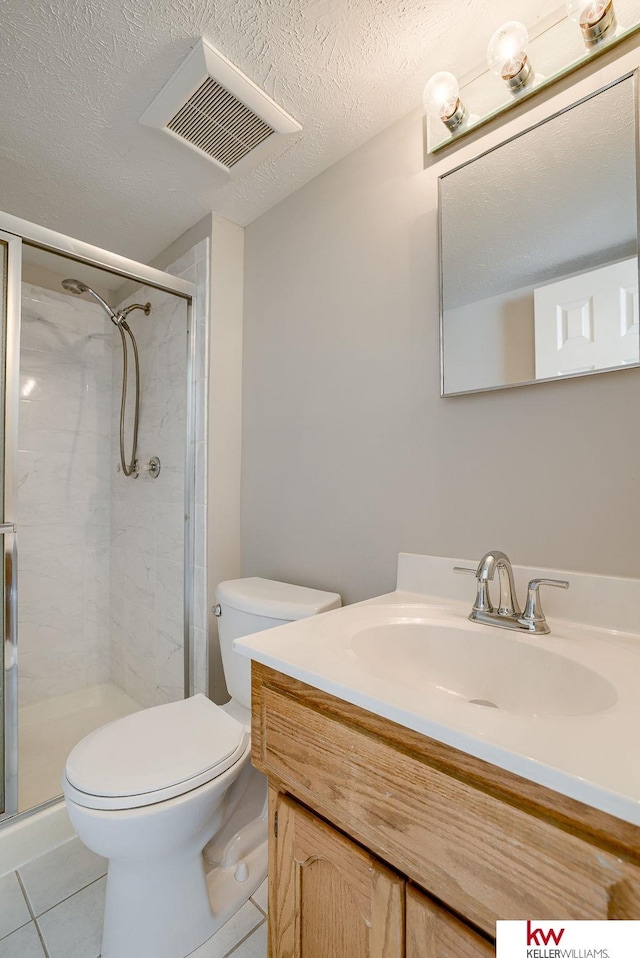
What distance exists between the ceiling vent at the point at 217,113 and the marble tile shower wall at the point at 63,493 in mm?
1356

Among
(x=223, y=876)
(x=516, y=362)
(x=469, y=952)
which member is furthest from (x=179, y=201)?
(x=223, y=876)

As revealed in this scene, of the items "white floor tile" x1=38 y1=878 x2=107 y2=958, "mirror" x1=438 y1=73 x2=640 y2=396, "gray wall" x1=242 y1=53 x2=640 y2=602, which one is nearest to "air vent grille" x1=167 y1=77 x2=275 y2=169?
"gray wall" x1=242 y1=53 x2=640 y2=602

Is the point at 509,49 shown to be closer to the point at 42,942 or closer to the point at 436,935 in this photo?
the point at 436,935

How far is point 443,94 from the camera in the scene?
3.58ft

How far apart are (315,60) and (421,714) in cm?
149

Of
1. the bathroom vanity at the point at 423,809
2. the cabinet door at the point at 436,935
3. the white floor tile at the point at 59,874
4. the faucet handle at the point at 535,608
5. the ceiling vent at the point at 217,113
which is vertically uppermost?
the ceiling vent at the point at 217,113

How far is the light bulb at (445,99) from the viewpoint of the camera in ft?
3.56

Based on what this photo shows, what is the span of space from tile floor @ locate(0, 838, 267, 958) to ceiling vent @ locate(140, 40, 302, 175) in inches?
86.0

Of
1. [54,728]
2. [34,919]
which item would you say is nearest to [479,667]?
[34,919]

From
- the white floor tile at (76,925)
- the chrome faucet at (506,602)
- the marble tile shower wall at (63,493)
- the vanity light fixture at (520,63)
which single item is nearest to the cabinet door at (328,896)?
the chrome faucet at (506,602)

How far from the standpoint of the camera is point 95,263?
1.53 metres

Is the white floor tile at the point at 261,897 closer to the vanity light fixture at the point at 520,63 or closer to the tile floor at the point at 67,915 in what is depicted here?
the tile floor at the point at 67,915

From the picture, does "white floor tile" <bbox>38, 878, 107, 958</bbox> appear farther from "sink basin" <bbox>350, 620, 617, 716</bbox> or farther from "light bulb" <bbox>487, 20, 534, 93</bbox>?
"light bulb" <bbox>487, 20, 534, 93</bbox>

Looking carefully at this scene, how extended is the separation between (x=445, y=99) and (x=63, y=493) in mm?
2301
